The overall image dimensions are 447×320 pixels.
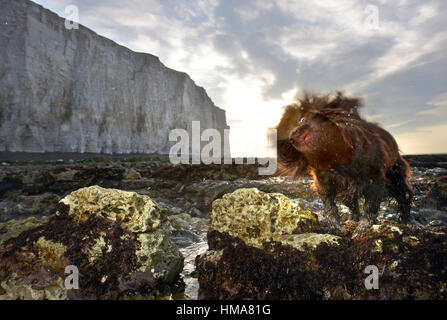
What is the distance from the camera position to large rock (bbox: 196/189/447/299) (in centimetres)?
195

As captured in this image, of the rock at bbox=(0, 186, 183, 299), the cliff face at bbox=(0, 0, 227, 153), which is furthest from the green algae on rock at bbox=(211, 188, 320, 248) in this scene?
the cliff face at bbox=(0, 0, 227, 153)

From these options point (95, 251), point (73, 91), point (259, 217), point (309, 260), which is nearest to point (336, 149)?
point (309, 260)

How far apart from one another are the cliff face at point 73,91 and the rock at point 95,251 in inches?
1432

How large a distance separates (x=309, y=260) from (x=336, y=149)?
1166 mm

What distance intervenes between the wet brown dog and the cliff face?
3888 cm

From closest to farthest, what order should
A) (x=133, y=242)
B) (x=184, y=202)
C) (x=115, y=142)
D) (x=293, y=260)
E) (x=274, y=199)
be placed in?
(x=293, y=260)
(x=133, y=242)
(x=274, y=199)
(x=184, y=202)
(x=115, y=142)

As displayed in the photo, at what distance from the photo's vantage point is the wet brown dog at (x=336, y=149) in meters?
2.25

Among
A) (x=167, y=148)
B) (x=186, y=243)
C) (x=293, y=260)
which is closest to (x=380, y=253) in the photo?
(x=293, y=260)

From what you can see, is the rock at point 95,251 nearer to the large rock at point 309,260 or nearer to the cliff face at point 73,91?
the large rock at point 309,260

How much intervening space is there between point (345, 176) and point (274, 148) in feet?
2.86

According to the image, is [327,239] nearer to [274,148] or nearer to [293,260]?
[293,260]

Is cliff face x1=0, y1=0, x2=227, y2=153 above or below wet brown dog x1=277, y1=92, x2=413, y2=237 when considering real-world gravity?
above

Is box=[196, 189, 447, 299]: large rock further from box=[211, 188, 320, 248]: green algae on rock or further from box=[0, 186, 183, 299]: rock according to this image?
box=[0, 186, 183, 299]: rock
